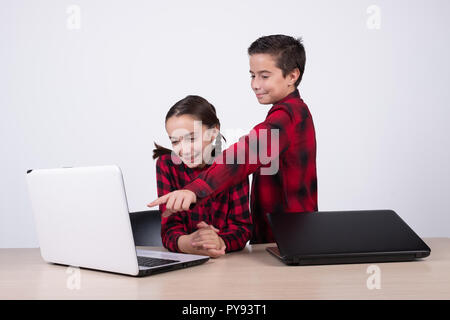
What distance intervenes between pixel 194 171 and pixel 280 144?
0.30m

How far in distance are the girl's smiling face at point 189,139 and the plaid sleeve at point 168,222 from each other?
67mm

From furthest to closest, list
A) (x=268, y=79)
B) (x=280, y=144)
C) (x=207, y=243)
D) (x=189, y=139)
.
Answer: (x=268, y=79)
(x=189, y=139)
(x=280, y=144)
(x=207, y=243)

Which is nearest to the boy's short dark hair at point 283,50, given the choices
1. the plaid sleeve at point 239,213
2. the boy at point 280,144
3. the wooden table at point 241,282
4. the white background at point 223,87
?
the boy at point 280,144

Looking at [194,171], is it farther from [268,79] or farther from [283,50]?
[283,50]

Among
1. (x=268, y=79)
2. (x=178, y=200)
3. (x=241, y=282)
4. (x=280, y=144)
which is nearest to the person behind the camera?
(x=241, y=282)

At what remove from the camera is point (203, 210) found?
1.56m

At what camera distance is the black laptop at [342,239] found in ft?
3.49

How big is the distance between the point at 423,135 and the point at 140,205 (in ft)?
6.25

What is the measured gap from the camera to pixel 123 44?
11.1 feet

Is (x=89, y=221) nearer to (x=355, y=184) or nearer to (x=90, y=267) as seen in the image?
(x=90, y=267)

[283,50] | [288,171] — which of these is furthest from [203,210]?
[283,50]

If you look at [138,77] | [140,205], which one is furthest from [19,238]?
[138,77]

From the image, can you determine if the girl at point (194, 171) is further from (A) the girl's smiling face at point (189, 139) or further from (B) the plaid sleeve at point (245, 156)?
Answer: (B) the plaid sleeve at point (245, 156)

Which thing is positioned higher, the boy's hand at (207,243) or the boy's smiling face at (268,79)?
the boy's smiling face at (268,79)
